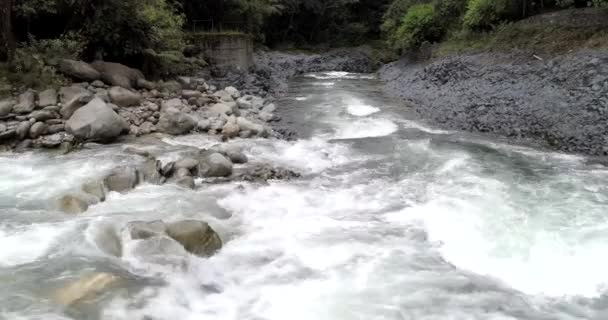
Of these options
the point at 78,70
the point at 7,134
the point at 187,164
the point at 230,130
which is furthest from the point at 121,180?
the point at 78,70

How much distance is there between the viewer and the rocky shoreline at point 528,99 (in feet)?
36.8

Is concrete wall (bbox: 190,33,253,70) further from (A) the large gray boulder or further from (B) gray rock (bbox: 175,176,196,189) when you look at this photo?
(B) gray rock (bbox: 175,176,196,189)

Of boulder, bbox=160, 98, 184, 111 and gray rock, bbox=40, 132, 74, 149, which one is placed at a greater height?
boulder, bbox=160, 98, 184, 111

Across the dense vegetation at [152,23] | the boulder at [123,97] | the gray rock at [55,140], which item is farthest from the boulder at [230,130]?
the dense vegetation at [152,23]

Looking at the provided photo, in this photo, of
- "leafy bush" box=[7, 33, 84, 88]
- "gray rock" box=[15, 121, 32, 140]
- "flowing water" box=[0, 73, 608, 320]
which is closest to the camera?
"flowing water" box=[0, 73, 608, 320]

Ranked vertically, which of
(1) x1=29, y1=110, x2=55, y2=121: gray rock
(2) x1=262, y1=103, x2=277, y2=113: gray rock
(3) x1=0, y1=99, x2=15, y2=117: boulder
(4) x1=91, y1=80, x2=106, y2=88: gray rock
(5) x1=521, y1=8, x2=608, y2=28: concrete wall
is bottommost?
(2) x1=262, y1=103, x2=277, y2=113: gray rock

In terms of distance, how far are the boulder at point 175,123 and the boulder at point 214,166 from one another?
2629 millimetres

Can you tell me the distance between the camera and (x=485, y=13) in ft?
64.4

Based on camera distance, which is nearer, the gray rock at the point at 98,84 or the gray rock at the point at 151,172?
the gray rock at the point at 151,172

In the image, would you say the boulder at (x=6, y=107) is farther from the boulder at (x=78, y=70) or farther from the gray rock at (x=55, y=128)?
the boulder at (x=78, y=70)

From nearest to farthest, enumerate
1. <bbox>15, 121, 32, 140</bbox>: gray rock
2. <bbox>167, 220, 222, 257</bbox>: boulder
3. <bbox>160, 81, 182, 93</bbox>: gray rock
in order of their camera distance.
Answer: <bbox>167, 220, 222, 257</bbox>: boulder < <bbox>15, 121, 32, 140</bbox>: gray rock < <bbox>160, 81, 182, 93</bbox>: gray rock

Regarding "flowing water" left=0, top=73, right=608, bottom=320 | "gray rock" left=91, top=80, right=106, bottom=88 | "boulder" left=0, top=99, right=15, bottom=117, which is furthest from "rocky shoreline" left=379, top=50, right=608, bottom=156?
"boulder" left=0, top=99, right=15, bottom=117

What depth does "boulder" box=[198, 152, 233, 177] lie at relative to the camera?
372 inches

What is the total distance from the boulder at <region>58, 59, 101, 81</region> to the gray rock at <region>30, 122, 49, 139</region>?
8.87 feet
